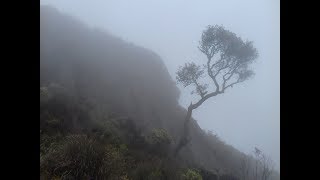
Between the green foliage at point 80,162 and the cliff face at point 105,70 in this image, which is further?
the cliff face at point 105,70

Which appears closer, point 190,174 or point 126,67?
point 190,174

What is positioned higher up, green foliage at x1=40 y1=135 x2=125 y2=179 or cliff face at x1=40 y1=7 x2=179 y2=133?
cliff face at x1=40 y1=7 x2=179 y2=133

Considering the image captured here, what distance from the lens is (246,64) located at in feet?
92.0

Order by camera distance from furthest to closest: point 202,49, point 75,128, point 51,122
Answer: point 202,49 < point 75,128 < point 51,122

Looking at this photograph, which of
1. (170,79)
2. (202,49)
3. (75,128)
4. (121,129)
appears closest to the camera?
(75,128)

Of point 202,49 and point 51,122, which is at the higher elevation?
point 202,49

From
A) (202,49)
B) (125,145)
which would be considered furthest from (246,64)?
(125,145)

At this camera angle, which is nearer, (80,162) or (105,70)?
(80,162)

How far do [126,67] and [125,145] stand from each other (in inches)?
588

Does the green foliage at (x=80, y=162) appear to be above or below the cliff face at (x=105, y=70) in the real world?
below

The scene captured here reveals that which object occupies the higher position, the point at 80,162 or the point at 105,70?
the point at 105,70

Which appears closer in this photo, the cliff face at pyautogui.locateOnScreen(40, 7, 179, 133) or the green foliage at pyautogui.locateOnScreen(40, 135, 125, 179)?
the green foliage at pyautogui.locateOnScreen(40, 135, 125, 179)
